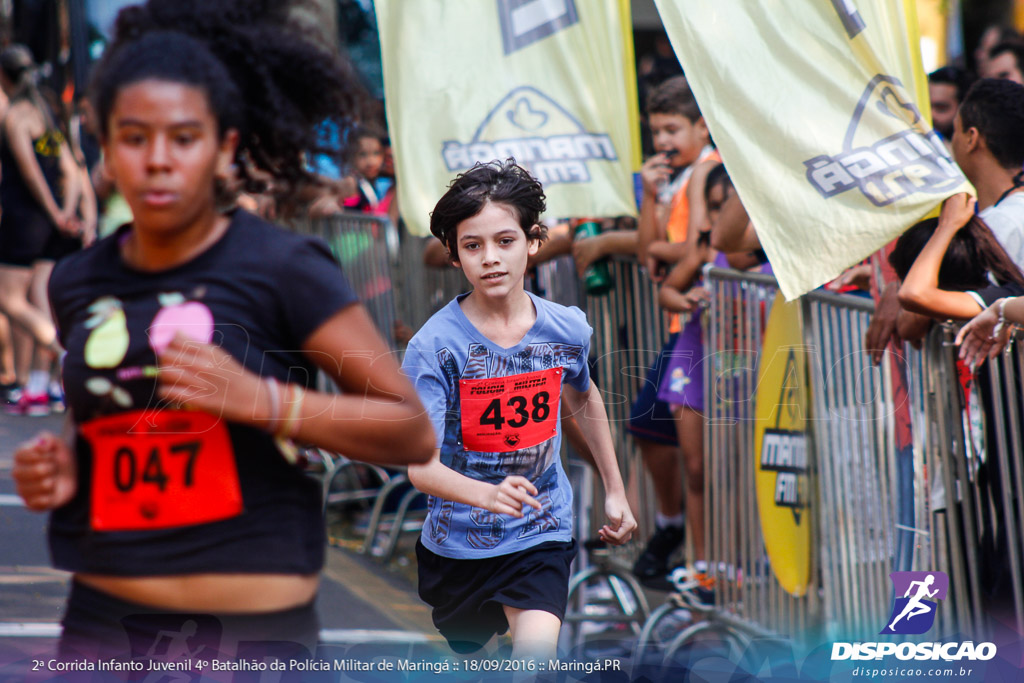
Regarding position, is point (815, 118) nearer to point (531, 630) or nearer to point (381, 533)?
point (531, 630)

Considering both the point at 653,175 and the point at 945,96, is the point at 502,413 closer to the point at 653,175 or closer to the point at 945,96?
the point at 653,175

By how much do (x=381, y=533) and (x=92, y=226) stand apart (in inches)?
172

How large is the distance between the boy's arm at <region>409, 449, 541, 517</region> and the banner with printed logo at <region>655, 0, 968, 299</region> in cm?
137

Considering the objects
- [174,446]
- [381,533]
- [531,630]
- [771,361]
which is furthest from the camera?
[381,533]

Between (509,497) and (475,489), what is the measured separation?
0.33 feet

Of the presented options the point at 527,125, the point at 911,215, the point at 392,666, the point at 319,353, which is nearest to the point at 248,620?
the point at 319,353

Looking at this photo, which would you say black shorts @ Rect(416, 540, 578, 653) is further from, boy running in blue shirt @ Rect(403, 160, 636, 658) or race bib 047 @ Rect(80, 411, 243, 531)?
race bib 047 @ Rect(80, 411, 243, 531)

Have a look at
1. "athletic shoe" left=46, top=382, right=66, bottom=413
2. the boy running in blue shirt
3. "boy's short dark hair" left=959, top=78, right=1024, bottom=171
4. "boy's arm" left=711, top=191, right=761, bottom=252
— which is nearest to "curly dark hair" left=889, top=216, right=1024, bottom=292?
"boy's short dark hair" left=959, top=78, right=1024, bottom=171

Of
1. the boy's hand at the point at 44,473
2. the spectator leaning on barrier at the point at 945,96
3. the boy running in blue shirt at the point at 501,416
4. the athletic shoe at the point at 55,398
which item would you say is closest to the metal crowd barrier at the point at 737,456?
the boy running in blue shirt at the point at 501,416

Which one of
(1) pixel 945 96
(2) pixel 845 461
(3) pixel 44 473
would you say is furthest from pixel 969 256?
(3) pixel 44 473

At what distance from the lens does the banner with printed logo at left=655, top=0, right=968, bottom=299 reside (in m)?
3.73

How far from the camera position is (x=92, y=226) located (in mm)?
9484

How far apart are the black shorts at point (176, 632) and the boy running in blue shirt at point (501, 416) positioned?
95 centimetres

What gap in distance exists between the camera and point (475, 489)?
116 inches
